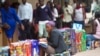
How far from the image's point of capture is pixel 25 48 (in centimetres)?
1008

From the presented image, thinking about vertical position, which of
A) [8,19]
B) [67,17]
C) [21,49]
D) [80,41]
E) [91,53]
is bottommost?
[91,53]

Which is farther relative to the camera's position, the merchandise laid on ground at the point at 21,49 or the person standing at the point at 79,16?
the person standing at the point at 79,16

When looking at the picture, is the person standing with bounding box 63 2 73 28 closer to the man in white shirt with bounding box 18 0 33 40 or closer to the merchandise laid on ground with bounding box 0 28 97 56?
the man in white shirt with bounding box 18 0 33 40

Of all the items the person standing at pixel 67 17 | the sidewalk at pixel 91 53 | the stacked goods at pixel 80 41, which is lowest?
the sidewalk at pixel 91 53

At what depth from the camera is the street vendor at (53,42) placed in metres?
10.2

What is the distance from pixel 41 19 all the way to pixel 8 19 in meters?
2.71

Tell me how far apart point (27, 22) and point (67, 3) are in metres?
5.16

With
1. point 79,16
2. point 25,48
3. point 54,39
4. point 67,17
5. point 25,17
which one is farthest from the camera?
point 67,17

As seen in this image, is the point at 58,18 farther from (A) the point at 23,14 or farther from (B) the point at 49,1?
(A) the point at 23,14

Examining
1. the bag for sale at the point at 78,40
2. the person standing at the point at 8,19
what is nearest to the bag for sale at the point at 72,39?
Result: the bag for sale at the point at 78,40

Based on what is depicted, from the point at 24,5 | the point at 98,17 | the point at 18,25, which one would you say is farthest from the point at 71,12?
the point at 18,25

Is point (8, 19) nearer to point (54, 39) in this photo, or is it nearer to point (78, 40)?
point (54, 39)

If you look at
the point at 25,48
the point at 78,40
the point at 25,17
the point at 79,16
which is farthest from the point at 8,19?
the point at 79,16

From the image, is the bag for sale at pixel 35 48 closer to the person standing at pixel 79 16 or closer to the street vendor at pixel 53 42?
the street vendor at pixel 53 42
